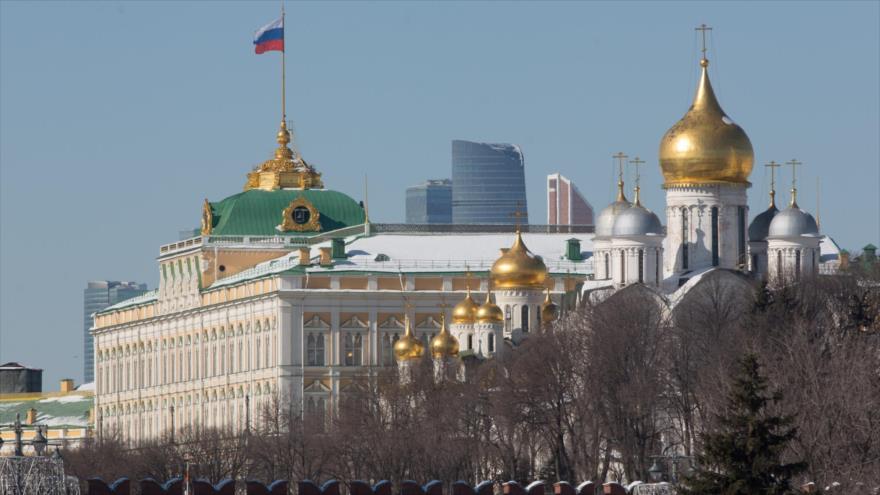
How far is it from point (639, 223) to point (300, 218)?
38108mm

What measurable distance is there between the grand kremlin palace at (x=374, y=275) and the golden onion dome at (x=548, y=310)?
0.84 ft

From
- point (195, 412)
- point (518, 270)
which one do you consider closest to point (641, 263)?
point (518, 270)

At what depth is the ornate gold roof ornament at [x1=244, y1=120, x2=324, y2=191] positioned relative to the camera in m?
195

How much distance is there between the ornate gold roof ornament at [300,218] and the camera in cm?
19088

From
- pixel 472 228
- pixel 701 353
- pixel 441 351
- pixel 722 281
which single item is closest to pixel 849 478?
pixel 701 353

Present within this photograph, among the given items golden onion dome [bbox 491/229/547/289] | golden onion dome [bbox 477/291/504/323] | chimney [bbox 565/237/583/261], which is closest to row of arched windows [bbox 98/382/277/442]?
golden onion dome [bbox 477/291/504/323]

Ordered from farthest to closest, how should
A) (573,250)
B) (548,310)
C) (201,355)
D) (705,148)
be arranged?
(201,355) < (573,250) < (548,310) < (705,148)

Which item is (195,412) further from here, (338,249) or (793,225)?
(793,225)

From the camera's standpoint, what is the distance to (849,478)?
99375mm

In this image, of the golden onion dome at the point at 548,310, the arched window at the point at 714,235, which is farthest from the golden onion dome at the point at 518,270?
the arched window at the point at 714,235

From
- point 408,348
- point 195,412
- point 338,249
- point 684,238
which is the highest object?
point 338,249

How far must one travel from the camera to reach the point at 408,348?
167 meters

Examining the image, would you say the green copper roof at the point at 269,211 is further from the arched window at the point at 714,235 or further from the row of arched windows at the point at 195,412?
the arched window at the point at 714,235

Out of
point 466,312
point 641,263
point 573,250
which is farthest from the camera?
point 573,250
